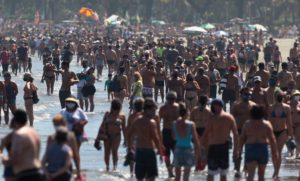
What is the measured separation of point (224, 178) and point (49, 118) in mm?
A: 15893

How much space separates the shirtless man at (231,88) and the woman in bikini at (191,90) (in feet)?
2.54

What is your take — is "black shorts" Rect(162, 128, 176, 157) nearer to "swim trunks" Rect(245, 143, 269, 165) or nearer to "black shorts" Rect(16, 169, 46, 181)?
"swim trunks" Rect(245, 143, 269, 165)

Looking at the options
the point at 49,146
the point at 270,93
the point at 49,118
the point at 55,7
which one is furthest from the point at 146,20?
the point at 49,146

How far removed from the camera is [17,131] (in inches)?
535

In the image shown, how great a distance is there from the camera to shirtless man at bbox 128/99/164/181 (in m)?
16.9

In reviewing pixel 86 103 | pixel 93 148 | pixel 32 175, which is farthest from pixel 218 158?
pixel 86 103

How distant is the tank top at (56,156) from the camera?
1404 centimetres

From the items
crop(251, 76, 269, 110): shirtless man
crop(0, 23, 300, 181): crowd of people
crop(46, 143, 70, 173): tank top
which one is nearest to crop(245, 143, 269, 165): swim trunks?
crop(0, 23, 300, 181): crowd of people

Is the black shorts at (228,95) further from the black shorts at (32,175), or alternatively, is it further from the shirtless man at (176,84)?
the black shorts at (32,175)

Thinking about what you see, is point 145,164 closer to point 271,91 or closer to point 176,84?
point 271,91

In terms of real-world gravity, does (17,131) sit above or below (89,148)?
above

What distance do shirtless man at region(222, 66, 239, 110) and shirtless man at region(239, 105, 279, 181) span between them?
10.9 metres

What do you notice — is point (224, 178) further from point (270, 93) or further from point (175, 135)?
point (270, 93)

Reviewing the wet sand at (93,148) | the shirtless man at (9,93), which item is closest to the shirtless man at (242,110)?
the wet sand at (93,148)
